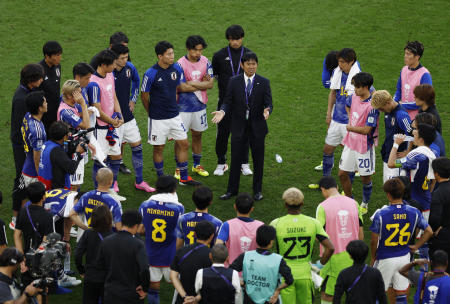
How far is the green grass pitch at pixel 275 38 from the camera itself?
36.7 feet

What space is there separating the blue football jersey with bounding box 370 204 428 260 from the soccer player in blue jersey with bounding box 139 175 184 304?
6.33 ft

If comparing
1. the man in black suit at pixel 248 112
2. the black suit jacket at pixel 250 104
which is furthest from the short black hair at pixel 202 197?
the black suit jacket at pixel 250 104

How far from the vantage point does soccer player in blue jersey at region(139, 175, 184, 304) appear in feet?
20.1

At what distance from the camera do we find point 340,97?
29.3 feet

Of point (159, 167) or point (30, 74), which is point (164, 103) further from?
point (30, 74)

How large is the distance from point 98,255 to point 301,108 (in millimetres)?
6966

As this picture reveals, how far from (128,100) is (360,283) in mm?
4975

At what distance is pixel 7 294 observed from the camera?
203 inches

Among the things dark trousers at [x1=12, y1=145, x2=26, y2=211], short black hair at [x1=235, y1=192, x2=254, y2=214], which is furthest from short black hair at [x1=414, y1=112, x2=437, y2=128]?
dark trousers at [x1=12, y1=145, x2=26, y2=211]

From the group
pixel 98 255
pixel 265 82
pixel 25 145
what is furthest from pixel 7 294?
pixel 265 82

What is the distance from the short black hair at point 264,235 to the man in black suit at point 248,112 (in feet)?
10.9

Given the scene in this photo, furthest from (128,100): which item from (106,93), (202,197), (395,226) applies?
(395,226)

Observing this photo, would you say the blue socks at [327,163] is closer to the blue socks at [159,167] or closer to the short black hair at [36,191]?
the blue socks at [159,167]

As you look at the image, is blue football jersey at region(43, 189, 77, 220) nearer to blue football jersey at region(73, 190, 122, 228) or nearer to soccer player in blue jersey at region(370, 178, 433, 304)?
blue football jersey at region(73, 190, 122, 228)
